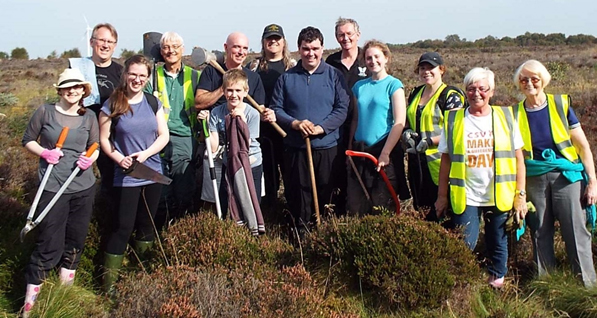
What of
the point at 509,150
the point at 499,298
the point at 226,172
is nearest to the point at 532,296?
the point at 499,298

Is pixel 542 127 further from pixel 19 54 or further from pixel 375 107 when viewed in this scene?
pixel 19 54

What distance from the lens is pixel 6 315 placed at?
4348 mm

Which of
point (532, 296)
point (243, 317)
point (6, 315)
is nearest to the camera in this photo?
point (243, 317)

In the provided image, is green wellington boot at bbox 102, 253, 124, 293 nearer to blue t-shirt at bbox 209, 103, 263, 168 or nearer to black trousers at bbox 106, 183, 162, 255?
black trousers at bbox 106, 183, 162, 255

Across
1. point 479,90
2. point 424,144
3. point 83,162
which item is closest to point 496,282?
point 424,144

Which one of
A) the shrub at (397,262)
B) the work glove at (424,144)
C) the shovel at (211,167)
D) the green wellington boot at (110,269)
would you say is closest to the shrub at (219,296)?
the shrub at (397,262)

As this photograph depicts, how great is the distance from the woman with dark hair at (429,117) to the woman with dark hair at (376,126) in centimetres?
14

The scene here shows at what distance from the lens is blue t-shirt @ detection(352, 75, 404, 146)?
5277 millimetres

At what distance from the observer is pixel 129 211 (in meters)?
4.75

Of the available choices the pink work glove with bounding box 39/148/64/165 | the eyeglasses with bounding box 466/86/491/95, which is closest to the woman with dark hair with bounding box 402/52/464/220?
the eyeglasses with bounding box 466/86/491/95

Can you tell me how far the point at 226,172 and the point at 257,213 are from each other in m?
0.51

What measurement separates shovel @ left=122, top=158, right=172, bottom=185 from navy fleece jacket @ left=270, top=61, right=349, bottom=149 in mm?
1376

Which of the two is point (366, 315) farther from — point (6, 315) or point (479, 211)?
point (6, 315)

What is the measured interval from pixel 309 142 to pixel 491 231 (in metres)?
1.91
